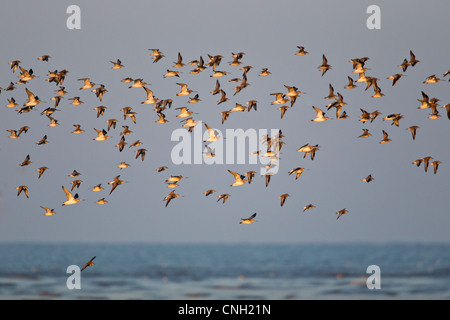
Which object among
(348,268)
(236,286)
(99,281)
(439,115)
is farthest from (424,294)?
(348,268)

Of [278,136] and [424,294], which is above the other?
[278,136]

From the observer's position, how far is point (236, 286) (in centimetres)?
6775
